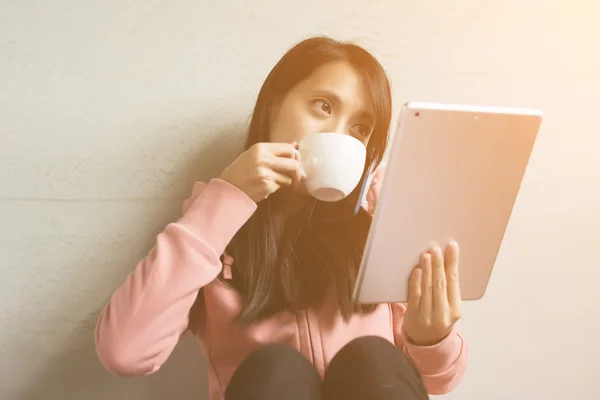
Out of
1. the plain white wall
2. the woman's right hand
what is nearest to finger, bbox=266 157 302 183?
the woman's right hand

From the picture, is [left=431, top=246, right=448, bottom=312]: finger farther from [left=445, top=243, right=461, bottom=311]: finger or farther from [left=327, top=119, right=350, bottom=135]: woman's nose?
[left=327, top=119, right=350, bottom=135]: woman's nose

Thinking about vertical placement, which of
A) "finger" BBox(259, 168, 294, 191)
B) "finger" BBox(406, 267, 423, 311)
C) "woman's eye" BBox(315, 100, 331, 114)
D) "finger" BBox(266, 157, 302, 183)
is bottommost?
"finger" BBox(406, 267, 423, 311)

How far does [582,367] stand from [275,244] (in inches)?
27.1

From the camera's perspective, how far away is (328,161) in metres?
0.63

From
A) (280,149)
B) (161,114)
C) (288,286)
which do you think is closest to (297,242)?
(288,286)

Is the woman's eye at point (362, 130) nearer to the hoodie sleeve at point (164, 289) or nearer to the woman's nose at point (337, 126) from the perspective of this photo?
the woman's nose at point (337, 126)

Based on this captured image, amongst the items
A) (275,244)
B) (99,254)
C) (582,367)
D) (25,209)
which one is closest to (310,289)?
(275,244)

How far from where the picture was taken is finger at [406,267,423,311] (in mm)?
627

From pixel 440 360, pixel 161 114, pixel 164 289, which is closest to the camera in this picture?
pixel 164 289

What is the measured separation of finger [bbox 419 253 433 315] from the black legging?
0.21 feet

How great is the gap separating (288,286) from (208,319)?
4.7 inches

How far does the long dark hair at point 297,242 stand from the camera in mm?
703

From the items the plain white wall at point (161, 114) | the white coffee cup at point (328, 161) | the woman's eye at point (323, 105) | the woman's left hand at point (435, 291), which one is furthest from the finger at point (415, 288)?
the plain white wall at point (161, 114)

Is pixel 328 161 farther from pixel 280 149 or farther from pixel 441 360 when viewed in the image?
pixel 441 360
